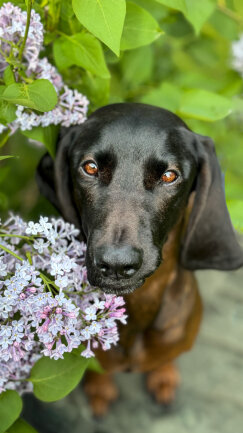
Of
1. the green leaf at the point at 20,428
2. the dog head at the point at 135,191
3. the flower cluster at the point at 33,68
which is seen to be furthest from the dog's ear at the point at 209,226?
the green leaf at the point at 20,428

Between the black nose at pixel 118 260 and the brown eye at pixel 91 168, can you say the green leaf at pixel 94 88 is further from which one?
the black nose at pixel 118 260

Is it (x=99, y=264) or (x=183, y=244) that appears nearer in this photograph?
(x=99, y=264)

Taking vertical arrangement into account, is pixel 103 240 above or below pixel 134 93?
above

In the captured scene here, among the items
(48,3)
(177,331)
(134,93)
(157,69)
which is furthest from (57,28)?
(177,331)

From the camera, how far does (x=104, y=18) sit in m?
1.89

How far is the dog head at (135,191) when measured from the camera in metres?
1.98

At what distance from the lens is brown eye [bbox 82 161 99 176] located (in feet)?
7.32

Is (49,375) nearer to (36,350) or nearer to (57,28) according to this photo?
(36,350)

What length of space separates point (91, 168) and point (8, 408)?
3.14ft

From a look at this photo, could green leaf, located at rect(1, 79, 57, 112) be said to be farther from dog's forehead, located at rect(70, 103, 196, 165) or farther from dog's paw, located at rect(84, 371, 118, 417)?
dog's paw, located at rect(84, 371, 118, 417)

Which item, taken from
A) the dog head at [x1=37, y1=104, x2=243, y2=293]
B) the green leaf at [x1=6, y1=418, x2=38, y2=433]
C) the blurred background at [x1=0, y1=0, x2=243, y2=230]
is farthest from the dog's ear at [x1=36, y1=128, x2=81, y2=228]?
the green leaf at [x1=6, y1=418, x2=38, y2=433]

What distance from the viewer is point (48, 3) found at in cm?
224

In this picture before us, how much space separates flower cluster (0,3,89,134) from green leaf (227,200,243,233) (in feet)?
2.52

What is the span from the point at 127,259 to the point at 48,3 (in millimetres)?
1109
